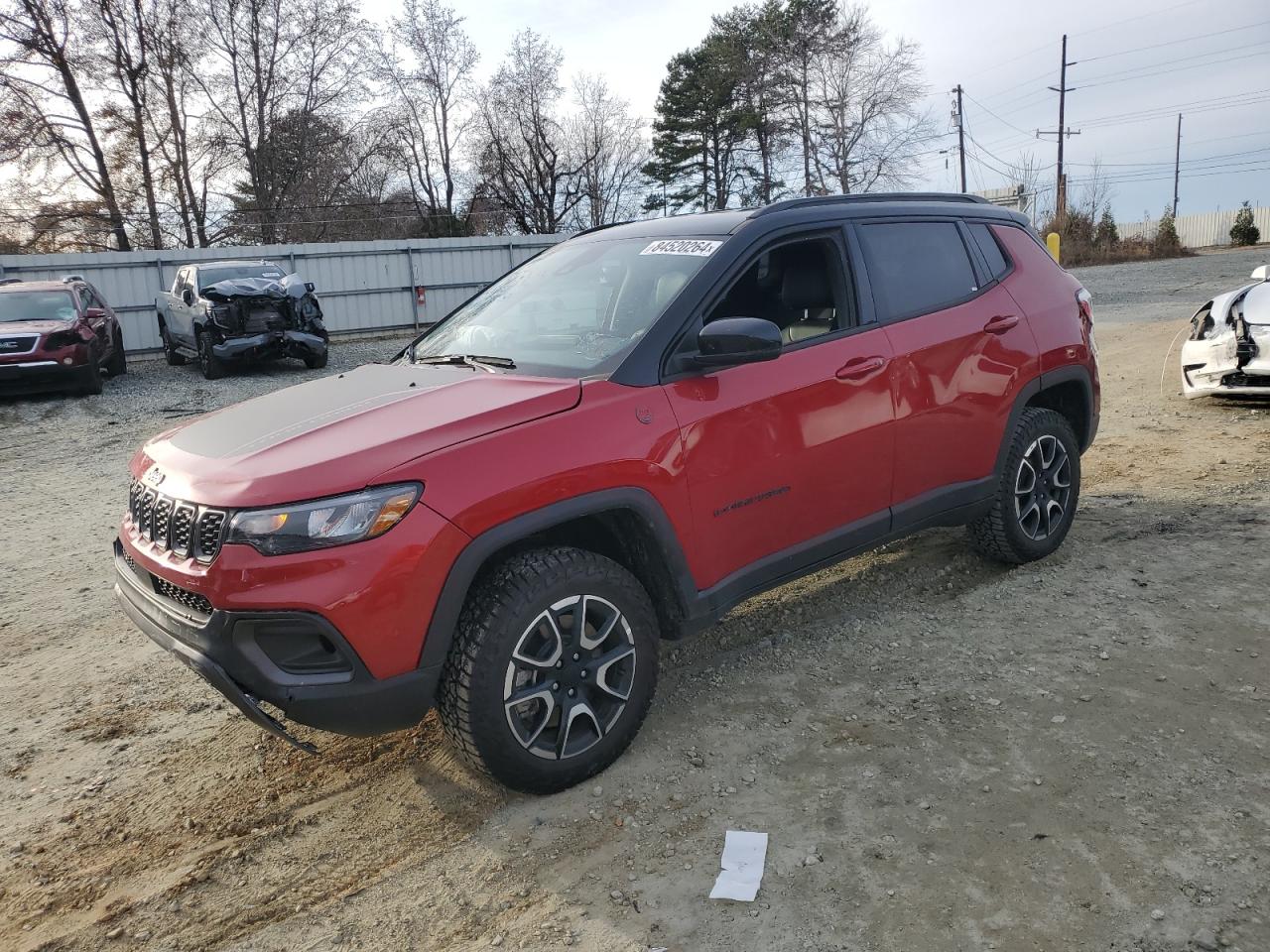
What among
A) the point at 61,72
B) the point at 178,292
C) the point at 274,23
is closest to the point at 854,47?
the point at 274,23

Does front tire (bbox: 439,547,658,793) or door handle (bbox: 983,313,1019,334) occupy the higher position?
door handle (bbox: 983,313,1019,334)

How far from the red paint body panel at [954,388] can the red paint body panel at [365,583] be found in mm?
2174

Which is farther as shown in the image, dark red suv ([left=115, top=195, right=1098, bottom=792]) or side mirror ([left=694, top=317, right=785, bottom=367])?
side mirror ([left=694, top=317, right=785, bottom=367])

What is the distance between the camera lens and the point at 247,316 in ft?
46.6

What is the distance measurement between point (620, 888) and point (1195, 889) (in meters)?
1.55

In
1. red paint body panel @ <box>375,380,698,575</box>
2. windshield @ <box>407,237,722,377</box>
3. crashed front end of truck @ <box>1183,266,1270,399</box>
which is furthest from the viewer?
crashed front end of truck @ <box>1183,266,1270,399</box>

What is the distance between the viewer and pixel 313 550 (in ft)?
8.32

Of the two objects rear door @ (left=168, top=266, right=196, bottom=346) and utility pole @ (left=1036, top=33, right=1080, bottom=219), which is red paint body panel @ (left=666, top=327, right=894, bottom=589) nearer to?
rear door @ (left=168, top=266, right=196, bottom=346)

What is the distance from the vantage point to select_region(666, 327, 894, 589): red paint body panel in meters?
3.23

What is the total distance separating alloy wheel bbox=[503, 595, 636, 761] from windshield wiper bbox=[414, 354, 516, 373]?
104 cm

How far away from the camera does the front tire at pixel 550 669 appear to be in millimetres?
2754

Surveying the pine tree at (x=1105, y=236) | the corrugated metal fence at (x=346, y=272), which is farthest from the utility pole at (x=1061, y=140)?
the corrugated metal fence at (x=346, y=272)

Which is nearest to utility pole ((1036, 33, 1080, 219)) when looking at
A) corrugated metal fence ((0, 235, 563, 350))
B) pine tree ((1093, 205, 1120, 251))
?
pine tree ((1093, 205, 1120, 251))

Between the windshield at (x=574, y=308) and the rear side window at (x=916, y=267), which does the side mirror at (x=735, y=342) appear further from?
the rear side window at (x=916, y=267)
